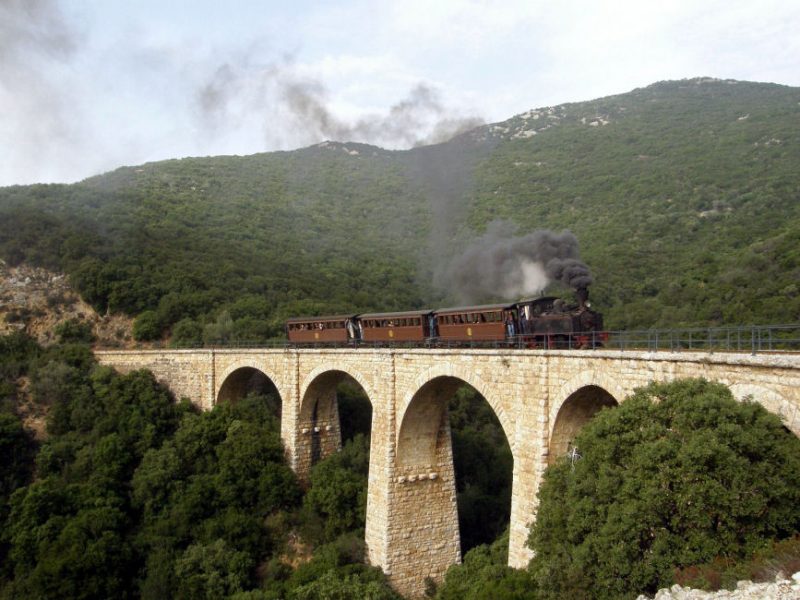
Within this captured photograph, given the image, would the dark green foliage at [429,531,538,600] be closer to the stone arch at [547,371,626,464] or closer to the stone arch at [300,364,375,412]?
the stone arch at [547,371,626,464]

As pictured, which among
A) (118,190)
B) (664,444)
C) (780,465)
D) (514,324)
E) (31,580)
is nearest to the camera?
(780,465)

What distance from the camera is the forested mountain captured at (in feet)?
124

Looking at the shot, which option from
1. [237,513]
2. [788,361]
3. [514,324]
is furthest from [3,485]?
[788,361]

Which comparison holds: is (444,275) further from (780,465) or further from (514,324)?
(780,465)

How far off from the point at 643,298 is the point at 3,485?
31.4 metres

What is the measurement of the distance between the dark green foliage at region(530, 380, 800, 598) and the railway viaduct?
0.77 meters

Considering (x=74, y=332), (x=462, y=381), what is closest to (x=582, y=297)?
(x=462, y=381)

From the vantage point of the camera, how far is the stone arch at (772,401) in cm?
999

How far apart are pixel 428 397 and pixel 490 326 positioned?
10.6ft

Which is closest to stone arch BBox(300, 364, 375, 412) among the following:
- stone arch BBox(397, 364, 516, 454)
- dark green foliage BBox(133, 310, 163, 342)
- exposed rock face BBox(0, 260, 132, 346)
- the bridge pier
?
stone arch BBox(397, 364, 516, 454)

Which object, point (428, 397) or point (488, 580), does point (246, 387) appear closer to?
point (428, 397)

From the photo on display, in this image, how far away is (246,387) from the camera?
3666 centimetres

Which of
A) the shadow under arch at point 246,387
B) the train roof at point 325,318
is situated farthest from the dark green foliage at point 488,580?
the shadow under arch at point 246,387

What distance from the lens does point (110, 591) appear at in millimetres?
24141
